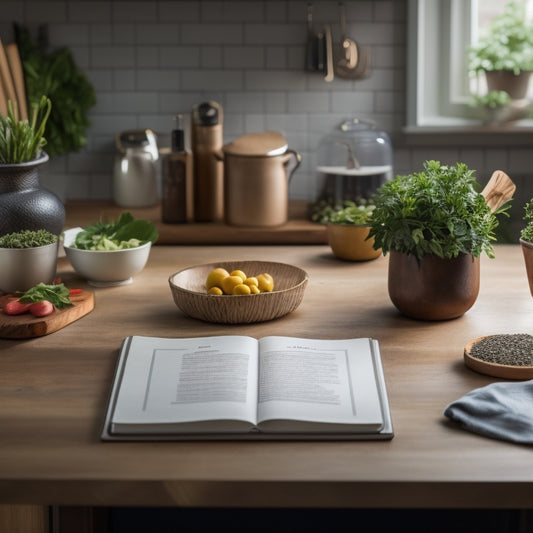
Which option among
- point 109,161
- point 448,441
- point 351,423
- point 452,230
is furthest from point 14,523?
point 109,161

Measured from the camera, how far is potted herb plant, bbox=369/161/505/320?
1.61 m

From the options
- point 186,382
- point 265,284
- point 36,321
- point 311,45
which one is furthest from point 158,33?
point 186,382

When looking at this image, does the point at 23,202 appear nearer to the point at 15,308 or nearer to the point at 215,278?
the point at 15,308

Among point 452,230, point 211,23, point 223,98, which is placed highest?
point 211,23

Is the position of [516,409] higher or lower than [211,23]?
lower

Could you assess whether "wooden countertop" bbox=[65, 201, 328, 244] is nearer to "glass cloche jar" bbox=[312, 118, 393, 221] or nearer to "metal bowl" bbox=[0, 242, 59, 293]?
"glass cloche jar" bbox=[312, 118, 393, 221]

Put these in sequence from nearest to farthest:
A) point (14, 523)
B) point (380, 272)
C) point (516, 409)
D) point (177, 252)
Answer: point (516, 409)
point (14, 523)
point (380, 272)
point (177, 252)

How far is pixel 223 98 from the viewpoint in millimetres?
3441

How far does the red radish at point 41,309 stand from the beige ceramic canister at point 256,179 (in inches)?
48.8

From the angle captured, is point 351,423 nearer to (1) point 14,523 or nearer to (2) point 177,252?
(1) point 14,523

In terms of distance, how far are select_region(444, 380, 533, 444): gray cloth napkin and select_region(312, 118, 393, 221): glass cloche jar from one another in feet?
5.14

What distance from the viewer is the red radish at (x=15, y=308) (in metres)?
1.65

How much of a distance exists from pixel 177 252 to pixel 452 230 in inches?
40.5

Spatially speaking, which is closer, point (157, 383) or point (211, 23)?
point (157, 383)
